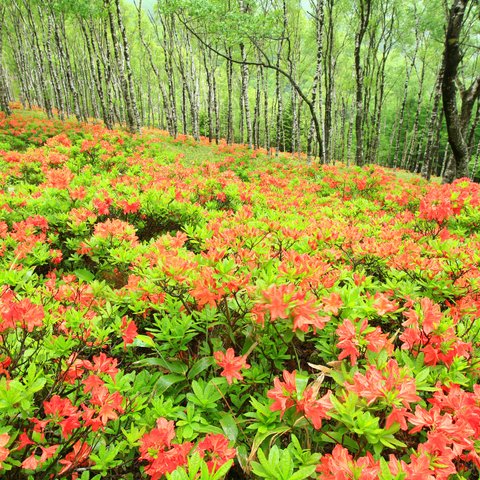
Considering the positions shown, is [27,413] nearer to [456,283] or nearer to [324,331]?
[324,331]

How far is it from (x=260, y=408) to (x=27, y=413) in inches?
47.3

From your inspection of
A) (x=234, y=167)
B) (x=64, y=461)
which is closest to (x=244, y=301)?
(x=64, y=461)

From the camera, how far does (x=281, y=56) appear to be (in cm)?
2430

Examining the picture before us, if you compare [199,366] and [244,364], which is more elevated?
[244,364]

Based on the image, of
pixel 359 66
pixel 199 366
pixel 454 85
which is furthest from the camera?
pixel 359 66

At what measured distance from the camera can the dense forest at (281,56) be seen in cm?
1219

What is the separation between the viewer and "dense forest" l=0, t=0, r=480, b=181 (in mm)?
12188

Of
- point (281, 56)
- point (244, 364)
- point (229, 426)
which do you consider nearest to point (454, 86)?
point (244, 364)

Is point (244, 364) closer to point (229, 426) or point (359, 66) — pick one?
point (229, 426)

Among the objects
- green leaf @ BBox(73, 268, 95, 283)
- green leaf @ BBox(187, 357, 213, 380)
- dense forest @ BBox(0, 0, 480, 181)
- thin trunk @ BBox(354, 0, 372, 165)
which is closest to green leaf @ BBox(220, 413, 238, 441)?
green leaf @ BBox(187, 357, 213, 380)

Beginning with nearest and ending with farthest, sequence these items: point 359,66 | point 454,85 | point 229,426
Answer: point 229,426 → point 454,85 → point 359,66

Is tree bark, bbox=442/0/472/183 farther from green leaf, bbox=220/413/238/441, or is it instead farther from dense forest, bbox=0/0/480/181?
green leaf, bbox=220/413/238/441

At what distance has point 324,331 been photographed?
7.30ft

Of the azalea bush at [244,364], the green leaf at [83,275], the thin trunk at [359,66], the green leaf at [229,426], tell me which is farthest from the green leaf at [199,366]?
the thin trunk at [359,66]
